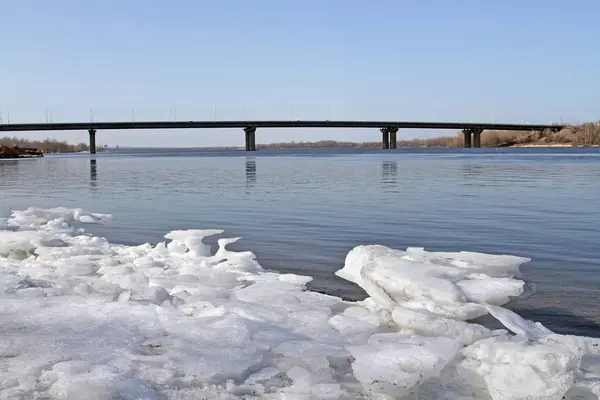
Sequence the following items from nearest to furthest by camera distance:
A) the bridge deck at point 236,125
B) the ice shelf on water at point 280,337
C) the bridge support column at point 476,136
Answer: the ice shelf on water at point 280,337 → the bridge deck at point 236,125 → the bridge support column at point 476,136

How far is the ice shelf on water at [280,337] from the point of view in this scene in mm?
3570

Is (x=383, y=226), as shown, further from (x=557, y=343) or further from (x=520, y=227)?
(x=557, y=343)

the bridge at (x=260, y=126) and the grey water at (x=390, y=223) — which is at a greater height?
the bridge at (x=260, y=126)

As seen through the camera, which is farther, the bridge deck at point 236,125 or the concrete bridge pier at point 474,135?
the concrete bridge pier at point 474,135

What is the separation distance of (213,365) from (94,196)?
17.7 m

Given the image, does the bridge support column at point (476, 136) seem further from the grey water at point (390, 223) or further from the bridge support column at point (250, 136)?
the grey water at point (390, 223)

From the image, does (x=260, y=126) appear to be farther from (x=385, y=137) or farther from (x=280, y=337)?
(x=280, y=337)

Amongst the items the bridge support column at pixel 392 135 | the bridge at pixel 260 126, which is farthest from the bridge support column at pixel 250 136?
the bridge support column at pixel 392 135

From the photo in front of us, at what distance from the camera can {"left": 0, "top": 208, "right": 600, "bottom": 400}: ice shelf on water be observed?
357cm

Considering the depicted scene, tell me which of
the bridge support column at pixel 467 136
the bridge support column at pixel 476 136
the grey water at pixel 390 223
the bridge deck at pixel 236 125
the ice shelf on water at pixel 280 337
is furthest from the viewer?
the bridge support column at pixel 467 136

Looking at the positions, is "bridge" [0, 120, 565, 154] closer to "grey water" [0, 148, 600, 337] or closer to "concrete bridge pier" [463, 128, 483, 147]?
"concrete bridge pier" [463, 128, 483, 147]

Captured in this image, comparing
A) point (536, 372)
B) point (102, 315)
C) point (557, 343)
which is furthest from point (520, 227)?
point (102, 315)

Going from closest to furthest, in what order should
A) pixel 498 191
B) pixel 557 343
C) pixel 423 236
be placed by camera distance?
pixel 557 343 < pixel 423 236 < pixel 498 191

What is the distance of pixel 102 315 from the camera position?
4.97 meters
